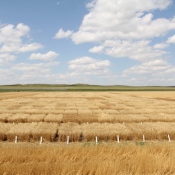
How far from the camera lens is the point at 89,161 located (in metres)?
7.32

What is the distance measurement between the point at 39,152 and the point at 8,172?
2152mm

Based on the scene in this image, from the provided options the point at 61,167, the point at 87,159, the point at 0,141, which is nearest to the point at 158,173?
the point at 87,159

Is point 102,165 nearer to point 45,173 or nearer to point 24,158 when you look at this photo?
point 45,173

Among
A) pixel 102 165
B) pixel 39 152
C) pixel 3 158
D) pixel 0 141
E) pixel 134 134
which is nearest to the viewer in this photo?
pixel 102 165

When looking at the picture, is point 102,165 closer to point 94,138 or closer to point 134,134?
point 94,138

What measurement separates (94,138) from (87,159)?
4.35m

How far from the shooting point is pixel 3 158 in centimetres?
746

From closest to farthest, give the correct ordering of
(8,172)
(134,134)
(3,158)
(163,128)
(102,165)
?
1. (8,172)
2. (102,165)
3. (3,158)
4. (134,134)
5. (163,128)

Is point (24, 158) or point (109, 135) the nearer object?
point (24, 158)

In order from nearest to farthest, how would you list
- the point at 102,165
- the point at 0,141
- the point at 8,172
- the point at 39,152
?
the point at 8,172, the point at 102,165, the point at 39,152, the point at 0,141

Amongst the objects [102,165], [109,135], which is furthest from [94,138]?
[102,165]

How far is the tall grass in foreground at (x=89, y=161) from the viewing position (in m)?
6.54

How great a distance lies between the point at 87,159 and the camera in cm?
773

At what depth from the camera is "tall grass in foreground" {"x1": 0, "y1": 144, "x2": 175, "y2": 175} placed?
258 inches
